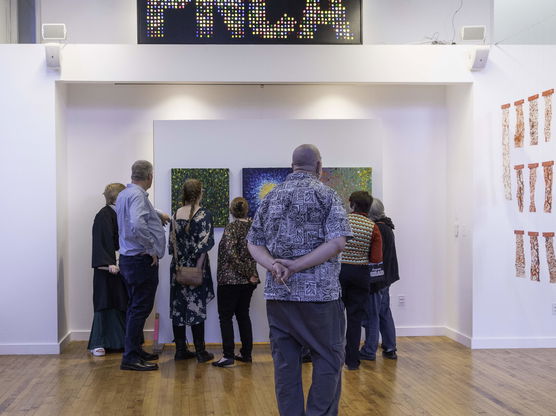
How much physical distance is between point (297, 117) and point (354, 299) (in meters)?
2.51

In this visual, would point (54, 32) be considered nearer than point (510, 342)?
Yes

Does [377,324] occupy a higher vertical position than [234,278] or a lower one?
lower

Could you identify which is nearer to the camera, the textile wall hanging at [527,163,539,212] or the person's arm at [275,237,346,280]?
the person's arm at [275,237,346,280]

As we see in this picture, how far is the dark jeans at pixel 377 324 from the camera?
21.6ft

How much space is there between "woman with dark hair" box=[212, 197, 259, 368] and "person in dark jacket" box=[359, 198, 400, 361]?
1.04m

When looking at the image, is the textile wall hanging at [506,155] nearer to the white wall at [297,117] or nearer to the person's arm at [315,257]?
the white wall at [297,117]

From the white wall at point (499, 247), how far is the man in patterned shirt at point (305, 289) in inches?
147

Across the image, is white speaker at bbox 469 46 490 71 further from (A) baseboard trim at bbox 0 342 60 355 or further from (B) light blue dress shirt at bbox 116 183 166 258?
(A) baseboard trim at bbox 0 342 60 355

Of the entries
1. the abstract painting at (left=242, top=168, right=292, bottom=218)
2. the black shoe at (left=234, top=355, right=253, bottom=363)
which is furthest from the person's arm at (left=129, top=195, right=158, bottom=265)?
the abstract painting at (left=242, top=168, right=292, bottom=218)

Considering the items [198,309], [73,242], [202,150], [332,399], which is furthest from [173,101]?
[332,399]

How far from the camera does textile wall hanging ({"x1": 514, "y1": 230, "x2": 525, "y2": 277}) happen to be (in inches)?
276

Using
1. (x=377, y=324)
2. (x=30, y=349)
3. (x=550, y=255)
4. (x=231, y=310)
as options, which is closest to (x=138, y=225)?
(x=231, y=310)

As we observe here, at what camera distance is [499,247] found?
7.17m

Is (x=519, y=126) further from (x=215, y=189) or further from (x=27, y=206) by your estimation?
(x=27, y=206)
